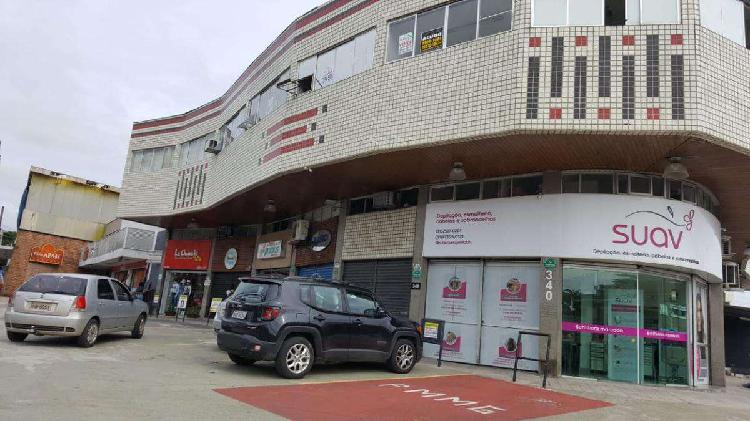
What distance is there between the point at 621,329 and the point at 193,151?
20476 millimetres

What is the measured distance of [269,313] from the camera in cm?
877

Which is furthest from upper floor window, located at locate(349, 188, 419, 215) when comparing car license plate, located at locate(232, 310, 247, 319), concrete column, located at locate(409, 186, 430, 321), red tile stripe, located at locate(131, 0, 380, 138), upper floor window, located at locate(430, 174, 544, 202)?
car license plate, located at locate(232, 310, 247, 319)

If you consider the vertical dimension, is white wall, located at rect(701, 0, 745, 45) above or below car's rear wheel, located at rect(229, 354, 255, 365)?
above

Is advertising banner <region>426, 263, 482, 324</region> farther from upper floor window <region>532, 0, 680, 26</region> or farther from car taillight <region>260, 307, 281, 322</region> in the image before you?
car taillight <region>260, 307, 281, 322</region>

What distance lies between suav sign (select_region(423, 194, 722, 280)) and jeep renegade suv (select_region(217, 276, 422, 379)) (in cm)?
409

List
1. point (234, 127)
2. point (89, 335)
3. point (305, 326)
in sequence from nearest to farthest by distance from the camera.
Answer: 1. point (305, 326)
2. point (89, 335)
3. point (234, 127)

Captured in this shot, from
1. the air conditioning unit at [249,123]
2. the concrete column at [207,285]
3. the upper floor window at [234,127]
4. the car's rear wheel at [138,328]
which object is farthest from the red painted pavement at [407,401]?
the concrete column at [207,285]

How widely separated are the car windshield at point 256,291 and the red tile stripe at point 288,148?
602 centimetres

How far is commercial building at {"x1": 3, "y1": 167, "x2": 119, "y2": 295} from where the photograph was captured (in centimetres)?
4109

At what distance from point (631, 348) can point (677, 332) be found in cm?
137

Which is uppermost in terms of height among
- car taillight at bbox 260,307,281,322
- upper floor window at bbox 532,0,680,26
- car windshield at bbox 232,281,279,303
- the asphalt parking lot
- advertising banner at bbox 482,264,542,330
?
upper floor window at bbox 532,0,680,26

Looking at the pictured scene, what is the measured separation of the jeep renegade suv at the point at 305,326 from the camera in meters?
8.71

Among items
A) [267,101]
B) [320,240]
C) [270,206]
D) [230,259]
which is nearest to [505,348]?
[320,240]

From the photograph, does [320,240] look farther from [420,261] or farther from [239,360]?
[239,360]
